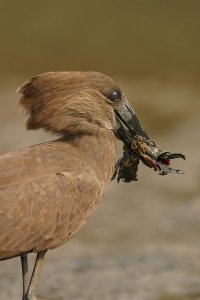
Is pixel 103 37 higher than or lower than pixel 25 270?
lower

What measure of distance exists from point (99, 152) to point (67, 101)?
1.28 ft

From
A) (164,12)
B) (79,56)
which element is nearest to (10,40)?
(79,56)

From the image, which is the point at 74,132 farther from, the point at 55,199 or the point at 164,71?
the point at 164,71

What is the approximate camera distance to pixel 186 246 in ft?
37.6

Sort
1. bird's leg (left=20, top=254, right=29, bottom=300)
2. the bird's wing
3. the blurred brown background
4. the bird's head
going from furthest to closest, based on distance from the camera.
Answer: the blurred brown background
the bird's head
bird's leg (left=20, top=254, right=29, bottom=300)
the bird's wing

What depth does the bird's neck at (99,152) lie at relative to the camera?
25.1ft

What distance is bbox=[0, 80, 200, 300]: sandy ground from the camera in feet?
33.8

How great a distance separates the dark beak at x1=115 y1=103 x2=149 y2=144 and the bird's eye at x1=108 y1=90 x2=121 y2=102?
86 millimetres

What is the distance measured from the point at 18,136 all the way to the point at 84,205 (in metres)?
6.66

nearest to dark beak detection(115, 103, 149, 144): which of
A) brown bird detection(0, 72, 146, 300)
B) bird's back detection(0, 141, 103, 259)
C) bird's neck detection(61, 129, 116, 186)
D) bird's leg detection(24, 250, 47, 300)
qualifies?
brown bird detection(0, 72, 146, 300)

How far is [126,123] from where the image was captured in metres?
7.90

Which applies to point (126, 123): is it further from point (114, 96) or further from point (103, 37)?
point (103, 37)

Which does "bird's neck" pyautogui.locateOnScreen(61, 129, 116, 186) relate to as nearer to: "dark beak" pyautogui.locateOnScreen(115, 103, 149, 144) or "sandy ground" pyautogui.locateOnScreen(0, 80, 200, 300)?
"dark beak" pyautogui.locateOnScreen(115, 103, 149, 144)

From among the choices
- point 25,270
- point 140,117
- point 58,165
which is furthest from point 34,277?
point 140,117
